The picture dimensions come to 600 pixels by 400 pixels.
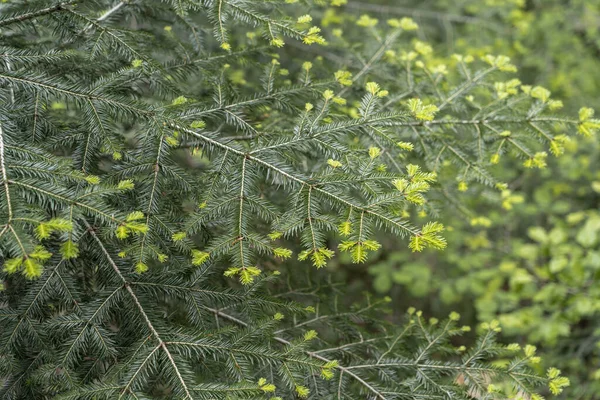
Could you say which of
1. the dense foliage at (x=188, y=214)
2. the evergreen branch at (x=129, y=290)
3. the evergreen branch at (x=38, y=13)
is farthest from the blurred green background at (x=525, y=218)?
the evergreen branch at (x=38, y=13)

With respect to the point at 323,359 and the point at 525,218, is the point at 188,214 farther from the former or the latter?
the point at 525,218

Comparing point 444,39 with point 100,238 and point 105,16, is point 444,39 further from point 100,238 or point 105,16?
point 100,238

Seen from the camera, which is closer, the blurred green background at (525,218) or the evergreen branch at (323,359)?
the evergreen branch at (323,359)

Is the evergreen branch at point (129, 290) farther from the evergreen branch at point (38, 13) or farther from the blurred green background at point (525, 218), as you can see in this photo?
the blurred green background at point (525, 218)

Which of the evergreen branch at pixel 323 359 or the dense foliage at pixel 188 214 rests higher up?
the dense foliage at pixel 188 214

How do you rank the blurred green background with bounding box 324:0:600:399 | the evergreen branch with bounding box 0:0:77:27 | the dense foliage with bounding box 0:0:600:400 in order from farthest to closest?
the blurred green background with bounding box 324:0:600:399 < the evergreen branch with bounding box 0:0:77:27 < the dense foliage with bounding box 0:0:600:400

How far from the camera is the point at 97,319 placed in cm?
158

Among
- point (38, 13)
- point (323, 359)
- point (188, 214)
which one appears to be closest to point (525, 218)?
point (323, 359)

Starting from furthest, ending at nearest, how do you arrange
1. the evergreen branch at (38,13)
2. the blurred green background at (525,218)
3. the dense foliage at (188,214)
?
the blurred green background at (525,218) < the evergreen branch at (38,13) < the dense foliage at (188,214)

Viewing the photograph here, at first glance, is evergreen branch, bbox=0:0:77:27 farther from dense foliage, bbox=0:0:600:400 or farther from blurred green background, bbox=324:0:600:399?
blurred green background, bbox=324:0:600:399

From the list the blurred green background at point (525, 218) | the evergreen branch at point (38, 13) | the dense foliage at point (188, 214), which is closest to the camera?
the dense foliage at point (188, 214)

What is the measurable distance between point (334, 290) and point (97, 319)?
46.2 inches

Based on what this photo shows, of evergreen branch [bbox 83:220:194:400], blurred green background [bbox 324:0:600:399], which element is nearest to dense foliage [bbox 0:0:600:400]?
evergreen branch [bbox 83:220:194:400]

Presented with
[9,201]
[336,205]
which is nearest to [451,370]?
[336,205]
